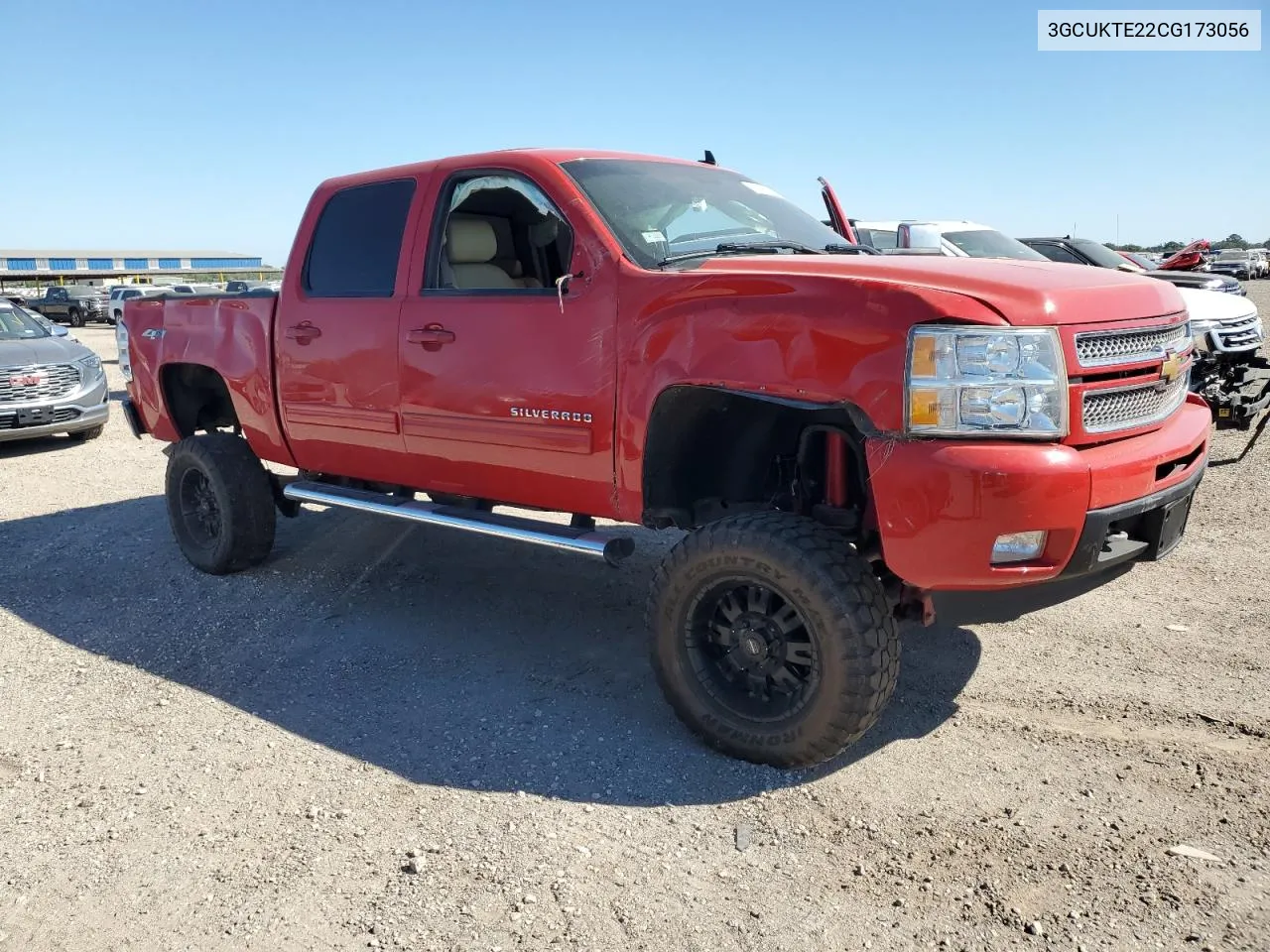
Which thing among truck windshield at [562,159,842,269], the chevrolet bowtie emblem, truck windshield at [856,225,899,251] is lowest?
the chevrolet bowtie emblem

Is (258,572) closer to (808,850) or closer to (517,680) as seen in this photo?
(517,680)

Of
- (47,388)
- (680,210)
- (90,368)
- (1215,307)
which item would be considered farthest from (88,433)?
(1215,307)

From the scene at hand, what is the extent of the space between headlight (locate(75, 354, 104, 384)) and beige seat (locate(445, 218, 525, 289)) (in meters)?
8.13

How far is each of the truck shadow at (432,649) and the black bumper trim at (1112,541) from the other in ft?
3.28

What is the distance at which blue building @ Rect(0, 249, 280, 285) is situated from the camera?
7675 cm

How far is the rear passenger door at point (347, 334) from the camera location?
477 cm

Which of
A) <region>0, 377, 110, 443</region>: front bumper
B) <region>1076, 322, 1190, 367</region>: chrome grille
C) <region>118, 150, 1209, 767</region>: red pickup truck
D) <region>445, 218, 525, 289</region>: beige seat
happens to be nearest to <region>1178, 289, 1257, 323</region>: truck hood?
<region>118, 150, 1209, 767</region>: red pickup truck

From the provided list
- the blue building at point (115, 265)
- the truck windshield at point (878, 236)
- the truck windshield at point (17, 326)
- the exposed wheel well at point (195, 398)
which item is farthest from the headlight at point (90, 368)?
the blue building at point (115, 265)

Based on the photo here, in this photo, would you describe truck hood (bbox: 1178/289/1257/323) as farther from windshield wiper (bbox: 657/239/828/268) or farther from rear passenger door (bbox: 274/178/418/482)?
rear passenger door (bbox: 274/178/418/482)

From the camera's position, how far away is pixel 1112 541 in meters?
3.29

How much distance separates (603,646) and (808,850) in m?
1.86

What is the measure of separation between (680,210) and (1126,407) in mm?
1910

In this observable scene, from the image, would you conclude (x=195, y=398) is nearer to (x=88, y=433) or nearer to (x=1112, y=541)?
(x=1112, y=541)

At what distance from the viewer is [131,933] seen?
276cm
